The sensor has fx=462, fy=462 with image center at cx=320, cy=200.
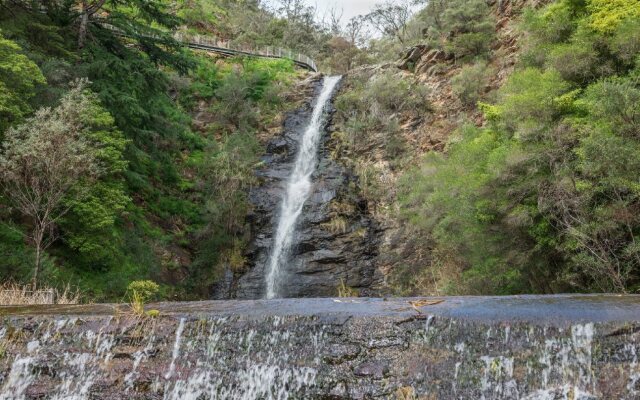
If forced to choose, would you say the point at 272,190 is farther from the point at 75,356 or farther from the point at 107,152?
the point at 75,356

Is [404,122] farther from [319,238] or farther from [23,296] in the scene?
[23,296]

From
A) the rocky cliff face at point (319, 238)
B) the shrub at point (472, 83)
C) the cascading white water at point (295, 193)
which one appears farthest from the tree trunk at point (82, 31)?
the shrub at point (472, 83)

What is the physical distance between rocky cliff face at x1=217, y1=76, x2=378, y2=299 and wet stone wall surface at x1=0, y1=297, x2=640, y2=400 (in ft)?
34.6

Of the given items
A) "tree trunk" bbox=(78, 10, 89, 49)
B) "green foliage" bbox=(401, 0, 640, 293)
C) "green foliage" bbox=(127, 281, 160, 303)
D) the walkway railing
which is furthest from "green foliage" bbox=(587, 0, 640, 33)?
the walkway railing

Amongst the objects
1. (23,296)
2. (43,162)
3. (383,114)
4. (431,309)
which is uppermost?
(383,114)

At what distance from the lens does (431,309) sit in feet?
20.1

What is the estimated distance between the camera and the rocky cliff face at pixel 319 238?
17.5 m

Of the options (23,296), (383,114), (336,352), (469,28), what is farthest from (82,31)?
(336,352)

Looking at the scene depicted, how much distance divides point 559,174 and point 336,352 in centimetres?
713

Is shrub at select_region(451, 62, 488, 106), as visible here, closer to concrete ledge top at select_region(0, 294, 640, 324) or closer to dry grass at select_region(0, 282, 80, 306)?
concrete ledge top at select_region(0, 294, 640, 324)

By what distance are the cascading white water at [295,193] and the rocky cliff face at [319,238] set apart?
0.95 feet

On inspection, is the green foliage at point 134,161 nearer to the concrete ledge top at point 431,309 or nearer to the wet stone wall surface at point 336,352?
the concrete ledge top at point 431,309

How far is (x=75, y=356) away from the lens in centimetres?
623

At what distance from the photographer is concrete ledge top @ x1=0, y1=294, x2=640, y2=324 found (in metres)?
5.53
